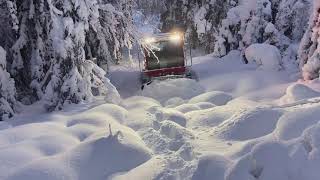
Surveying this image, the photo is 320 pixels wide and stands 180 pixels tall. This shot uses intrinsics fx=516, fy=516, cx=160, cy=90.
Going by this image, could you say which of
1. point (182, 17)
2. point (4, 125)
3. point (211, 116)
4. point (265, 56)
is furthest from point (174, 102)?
point (182, 17)

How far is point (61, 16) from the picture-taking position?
1225cm

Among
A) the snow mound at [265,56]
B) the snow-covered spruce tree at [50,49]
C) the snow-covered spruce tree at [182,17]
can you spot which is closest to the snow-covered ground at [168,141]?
the snow-covered spruce tree at [50,49]

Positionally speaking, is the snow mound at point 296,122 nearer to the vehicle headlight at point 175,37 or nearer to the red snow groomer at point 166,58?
the red snow groomer at point 166,58

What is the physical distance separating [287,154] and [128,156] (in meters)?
2.72

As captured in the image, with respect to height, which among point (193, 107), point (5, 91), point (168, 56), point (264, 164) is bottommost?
point (193, 107)

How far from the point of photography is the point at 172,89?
16.2 meters

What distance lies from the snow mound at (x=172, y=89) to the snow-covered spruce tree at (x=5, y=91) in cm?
501

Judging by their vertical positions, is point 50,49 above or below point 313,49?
above

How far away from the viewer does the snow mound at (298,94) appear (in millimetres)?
12532

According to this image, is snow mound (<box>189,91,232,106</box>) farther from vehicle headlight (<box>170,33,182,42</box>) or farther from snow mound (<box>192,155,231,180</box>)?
snow mound (<box>192,155,231,180</box>)

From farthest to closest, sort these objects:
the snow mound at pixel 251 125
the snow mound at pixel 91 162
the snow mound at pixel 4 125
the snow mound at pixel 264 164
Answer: the snow mound at pixel 4 125 → the snow mound at pixel 251 125 → the snow mound at pixel 91 162 → the snow mound at pixel 264 164

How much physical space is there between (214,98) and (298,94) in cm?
262

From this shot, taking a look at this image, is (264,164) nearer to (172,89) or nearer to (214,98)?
(214,98)

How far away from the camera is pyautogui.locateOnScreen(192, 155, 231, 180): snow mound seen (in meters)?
7.90
